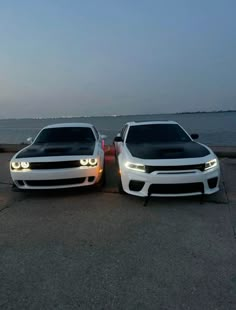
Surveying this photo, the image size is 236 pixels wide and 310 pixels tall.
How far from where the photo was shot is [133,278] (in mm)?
2742

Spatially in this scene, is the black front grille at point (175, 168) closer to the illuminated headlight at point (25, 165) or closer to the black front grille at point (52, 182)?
the black front grille at point (52, 182)

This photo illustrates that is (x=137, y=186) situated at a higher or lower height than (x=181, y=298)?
lower

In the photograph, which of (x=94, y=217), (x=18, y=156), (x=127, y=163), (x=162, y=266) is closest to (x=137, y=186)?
(x=127, y=163)

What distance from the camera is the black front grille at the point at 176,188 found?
4742 mm

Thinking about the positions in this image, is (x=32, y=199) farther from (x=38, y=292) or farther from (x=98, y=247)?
(x=38, y=292)

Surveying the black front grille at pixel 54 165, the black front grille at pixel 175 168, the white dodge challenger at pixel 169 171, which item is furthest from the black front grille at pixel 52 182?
the black front grille at pixel 175 168

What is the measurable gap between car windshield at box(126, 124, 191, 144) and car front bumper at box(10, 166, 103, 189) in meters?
1.55

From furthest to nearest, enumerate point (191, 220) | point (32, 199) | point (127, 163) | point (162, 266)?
point (32, 199) → point (127, 163) → point (191, 220) → point (162, 266)

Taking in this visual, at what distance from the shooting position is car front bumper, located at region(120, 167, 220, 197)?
470cm

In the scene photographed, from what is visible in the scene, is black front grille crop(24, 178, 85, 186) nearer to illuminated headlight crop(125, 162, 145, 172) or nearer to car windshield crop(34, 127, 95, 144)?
illuminated headlight crop(125, 162, 145, 172)

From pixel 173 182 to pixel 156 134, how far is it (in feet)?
7.13

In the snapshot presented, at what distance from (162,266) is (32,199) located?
3.33 meters

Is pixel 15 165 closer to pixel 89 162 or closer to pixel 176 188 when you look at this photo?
pixel 89 162

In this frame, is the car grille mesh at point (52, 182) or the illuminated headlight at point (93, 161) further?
the illuminated headlight at point (93, 161)
